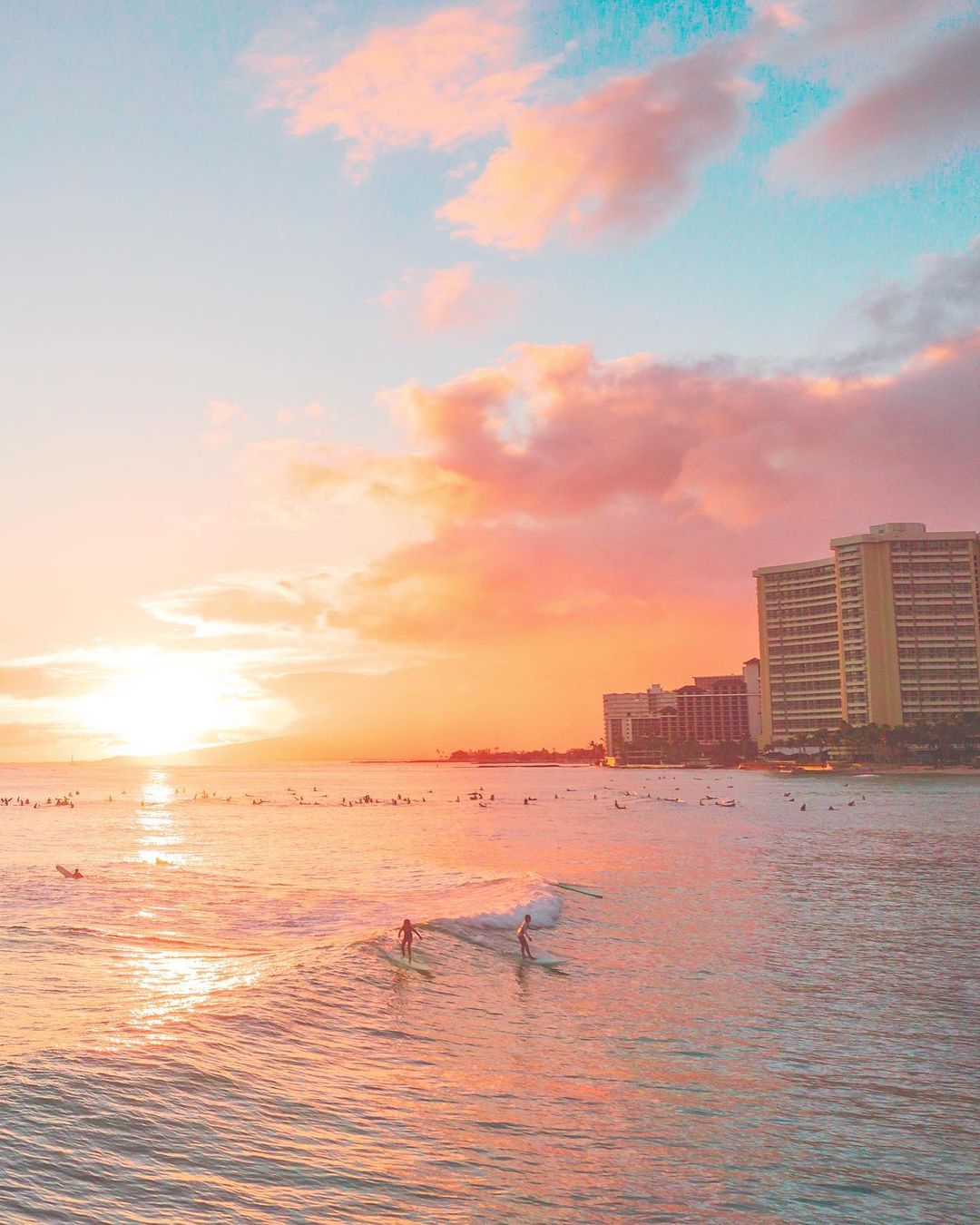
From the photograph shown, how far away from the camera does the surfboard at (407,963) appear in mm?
33625

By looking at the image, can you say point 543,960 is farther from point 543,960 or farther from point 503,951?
point 503,951

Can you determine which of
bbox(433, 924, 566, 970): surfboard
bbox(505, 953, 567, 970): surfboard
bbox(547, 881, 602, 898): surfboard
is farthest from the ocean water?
bbox(547, 881, 602, 898): surfboard

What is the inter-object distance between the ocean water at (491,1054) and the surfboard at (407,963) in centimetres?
50

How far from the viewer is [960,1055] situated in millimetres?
23141

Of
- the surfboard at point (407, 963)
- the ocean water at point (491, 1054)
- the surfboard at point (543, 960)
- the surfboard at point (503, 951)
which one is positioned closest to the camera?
the ocean water at point (491, 1054)

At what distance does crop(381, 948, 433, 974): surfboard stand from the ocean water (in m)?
0.50

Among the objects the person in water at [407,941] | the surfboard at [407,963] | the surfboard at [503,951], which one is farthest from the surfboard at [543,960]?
the person in water at [407,941]

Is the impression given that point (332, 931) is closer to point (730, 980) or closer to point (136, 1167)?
point (730, 980)

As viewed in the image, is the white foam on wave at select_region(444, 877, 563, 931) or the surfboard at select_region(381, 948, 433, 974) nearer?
the surfboard at select_region(381, 948, 433, 974)

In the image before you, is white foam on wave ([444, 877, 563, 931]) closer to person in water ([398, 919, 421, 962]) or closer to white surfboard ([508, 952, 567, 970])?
white surfboard ([508, 952, 567, 970])

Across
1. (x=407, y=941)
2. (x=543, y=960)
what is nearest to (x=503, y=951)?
(x=543, y=960)

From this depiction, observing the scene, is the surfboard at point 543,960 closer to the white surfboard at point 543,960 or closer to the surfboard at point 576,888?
the white surfboard at point 543,960

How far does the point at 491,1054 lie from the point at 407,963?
10.8 metres

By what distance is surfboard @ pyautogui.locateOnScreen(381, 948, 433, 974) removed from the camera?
33.6 metres
